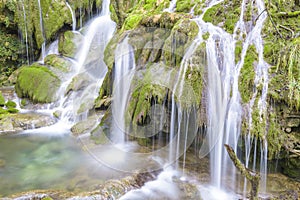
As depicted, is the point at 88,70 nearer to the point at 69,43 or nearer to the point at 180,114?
the point at 69,43

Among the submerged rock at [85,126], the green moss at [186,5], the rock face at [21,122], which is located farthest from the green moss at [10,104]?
the green moss at [186,5]

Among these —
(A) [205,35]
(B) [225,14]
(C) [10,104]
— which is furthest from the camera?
(C) [10,104]

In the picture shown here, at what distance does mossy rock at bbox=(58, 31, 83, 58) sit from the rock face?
4.41 metres

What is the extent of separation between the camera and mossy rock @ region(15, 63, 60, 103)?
31.7 ft

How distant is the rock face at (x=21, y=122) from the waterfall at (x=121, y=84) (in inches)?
115

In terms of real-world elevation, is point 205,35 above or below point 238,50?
above

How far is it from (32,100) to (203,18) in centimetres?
714

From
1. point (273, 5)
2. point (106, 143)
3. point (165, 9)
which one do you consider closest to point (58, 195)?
point (106, 143)

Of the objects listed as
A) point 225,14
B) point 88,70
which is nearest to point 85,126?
point 88,70

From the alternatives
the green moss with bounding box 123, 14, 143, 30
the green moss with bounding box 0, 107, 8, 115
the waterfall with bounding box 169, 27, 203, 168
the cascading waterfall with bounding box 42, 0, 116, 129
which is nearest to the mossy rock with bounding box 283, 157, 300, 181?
the waterfall with bounding box 169, 27, 203, 168

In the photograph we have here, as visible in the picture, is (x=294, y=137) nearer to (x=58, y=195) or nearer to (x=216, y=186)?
(x=216, y=186)

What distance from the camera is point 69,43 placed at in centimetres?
1221

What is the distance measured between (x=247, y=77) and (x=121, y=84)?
10.6 feet

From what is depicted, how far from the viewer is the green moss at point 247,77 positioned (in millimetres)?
4949
